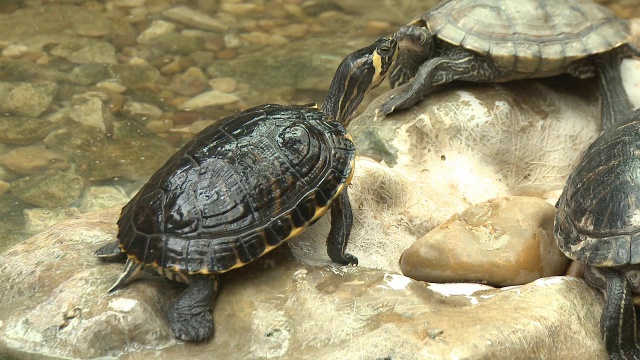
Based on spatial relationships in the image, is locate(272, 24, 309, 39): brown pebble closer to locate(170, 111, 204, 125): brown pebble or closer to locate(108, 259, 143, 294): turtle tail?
locate(170, 111, 204, 125): brown pebble

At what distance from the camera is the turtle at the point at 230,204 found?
299cm

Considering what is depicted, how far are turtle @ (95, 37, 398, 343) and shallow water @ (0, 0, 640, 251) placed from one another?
2.76 metres

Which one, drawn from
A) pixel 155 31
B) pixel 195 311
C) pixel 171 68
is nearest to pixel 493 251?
pixel 195 311

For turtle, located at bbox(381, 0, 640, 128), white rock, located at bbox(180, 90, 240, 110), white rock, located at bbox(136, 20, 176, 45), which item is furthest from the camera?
white rock, located at bbox(136, 20, 176, 45)

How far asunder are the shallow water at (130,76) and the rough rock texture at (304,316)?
2.58 metres

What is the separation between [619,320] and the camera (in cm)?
299

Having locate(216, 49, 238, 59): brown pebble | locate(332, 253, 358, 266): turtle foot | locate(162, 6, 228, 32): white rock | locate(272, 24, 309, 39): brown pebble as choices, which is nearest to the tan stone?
locate(216, 49, 238, 59): brown pebble

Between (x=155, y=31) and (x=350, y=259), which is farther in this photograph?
(x=155, y=31)

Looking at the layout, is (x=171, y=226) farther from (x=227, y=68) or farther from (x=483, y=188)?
(x=227, y=68)

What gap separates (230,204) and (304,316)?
54 cm

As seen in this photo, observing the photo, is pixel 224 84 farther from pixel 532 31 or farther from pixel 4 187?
pixel 532 31

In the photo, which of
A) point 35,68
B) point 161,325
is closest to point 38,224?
point 35,68

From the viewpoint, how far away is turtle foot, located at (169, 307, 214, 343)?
298cm

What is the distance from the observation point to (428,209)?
13.1ft
